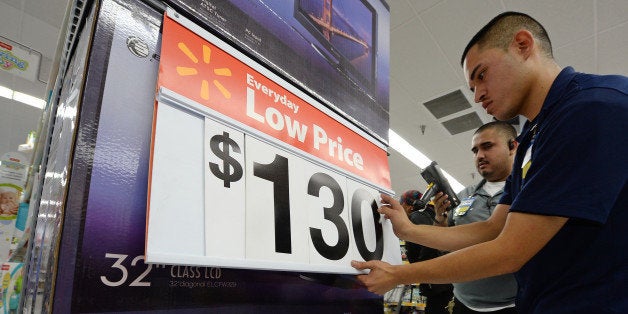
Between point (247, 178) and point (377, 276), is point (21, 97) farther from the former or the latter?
point (377, 276)

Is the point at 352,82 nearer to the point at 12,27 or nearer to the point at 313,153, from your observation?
the point at 313,153

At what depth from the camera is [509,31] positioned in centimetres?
109

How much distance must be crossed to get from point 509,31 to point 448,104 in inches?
177

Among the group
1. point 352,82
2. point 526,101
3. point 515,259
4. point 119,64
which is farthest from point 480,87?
point 119,64

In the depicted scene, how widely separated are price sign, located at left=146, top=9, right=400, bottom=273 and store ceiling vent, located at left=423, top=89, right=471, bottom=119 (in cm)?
452

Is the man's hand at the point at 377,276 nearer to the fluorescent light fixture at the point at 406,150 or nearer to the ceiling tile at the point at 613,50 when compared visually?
the ceiling tile at the point at 613,50

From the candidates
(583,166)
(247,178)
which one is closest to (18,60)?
(247,178)

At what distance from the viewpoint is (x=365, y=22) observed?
1.63 m

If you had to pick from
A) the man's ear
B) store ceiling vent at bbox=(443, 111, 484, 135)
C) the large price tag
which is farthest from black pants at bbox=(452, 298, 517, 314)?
store ceiling vent at bbox=(443, 111, 484, 135)

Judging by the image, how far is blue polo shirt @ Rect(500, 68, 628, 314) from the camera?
70 cm

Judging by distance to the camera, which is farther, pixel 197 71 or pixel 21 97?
pixel 21 97

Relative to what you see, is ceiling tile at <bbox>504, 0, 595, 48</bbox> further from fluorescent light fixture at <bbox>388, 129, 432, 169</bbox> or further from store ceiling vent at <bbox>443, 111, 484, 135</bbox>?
fluorescent light fixture at <bbox>388, 129, 432, 169</bbox>

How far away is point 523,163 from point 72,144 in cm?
122

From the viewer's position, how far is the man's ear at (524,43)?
1050 millimetres
